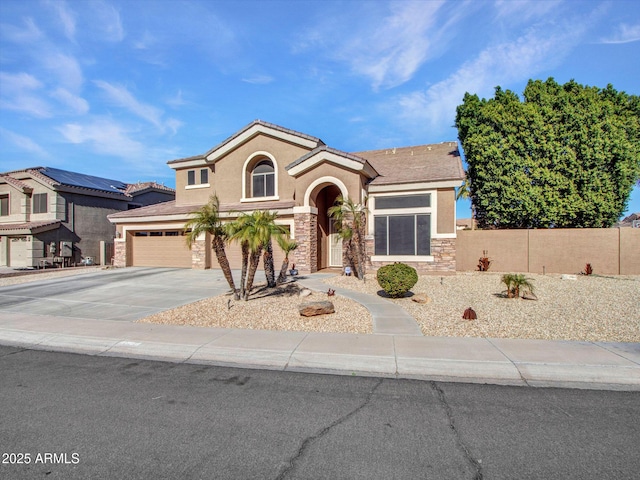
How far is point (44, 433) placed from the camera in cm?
392

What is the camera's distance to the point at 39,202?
999 inches

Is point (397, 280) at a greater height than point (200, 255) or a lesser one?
lesser

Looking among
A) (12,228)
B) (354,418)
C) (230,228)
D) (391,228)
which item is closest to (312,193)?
(391,228)

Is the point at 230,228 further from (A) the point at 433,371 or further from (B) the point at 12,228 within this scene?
(B) the point at 12,228

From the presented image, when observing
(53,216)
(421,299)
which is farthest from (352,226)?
(53,216)

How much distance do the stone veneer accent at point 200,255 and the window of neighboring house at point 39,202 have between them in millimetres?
13840

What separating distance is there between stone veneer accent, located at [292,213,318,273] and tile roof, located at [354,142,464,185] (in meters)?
3.83

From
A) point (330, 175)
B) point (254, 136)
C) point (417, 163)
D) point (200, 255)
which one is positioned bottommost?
point (200, 255)

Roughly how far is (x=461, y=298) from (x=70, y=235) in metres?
26.5

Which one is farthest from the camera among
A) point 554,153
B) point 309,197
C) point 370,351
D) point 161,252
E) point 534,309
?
point 161,252

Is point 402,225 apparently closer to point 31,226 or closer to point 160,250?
point 160,250

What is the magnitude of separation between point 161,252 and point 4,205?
651 inches

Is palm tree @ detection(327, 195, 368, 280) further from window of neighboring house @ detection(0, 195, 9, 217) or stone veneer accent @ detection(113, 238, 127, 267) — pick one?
window of neighboring house @ detection(0, 195, 9, 217)

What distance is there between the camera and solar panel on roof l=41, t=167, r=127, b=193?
2569cm
